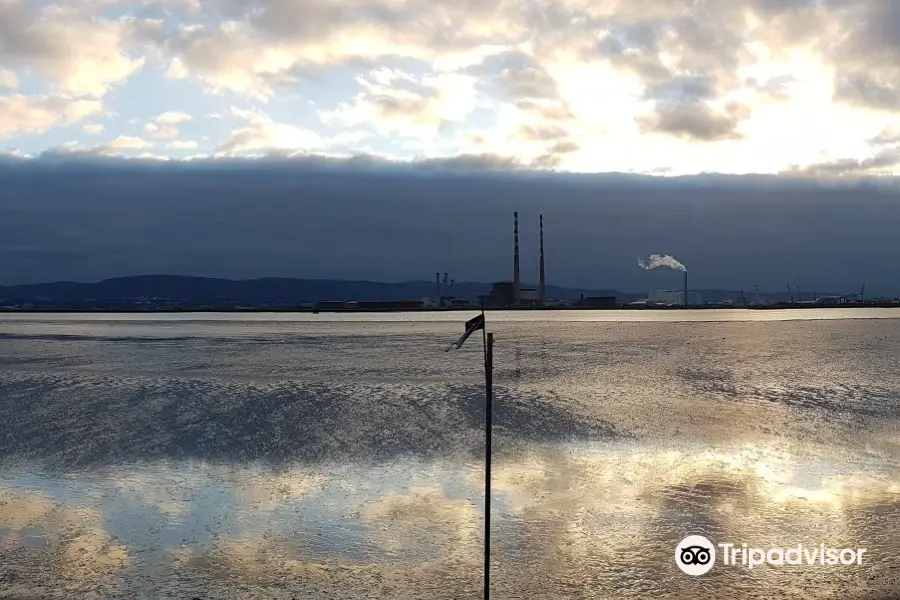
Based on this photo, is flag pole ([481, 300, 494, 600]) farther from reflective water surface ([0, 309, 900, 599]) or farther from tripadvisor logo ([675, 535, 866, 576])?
tripadvisor logo ([675, 535, 866, 576])

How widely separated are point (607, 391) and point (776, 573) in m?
15.8

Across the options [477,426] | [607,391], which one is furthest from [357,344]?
[477,426]

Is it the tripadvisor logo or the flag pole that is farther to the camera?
the tripadvisor logo

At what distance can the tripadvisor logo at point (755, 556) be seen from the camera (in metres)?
9.45

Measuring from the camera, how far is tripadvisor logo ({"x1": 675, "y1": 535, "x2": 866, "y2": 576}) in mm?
9445

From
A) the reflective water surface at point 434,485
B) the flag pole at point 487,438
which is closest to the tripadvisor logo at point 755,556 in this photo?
the reflective water surface at point 434,485

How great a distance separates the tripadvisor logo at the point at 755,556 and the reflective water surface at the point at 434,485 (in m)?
0.16

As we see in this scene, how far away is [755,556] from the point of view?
972 centimetres

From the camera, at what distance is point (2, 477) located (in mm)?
14281

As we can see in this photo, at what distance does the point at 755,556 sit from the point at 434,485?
494 cm

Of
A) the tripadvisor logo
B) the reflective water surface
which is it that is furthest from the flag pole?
the tripadvisor logo

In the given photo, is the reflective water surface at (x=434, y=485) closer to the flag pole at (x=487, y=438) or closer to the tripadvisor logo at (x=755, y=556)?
the tripadvisor logo at (x=755, y=556)

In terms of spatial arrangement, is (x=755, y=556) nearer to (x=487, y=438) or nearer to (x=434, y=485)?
(x=487, y=438)

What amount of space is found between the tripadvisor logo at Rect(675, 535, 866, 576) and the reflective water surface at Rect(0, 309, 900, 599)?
157 mm
